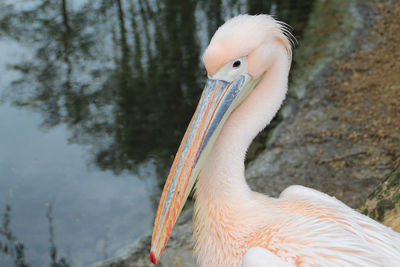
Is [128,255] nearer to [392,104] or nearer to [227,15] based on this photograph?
[392,104]

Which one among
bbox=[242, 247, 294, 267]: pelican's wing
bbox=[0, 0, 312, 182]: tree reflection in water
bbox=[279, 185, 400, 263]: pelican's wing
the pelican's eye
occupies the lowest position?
bbox=[0, 0, 312, 182]: tree reflection in water

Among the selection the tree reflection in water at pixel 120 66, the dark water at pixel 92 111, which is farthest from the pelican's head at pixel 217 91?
the tree reflection in water at pixel 120 66

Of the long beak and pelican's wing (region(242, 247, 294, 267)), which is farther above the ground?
the long beak

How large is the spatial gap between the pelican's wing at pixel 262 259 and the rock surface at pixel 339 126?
1056 millimetres

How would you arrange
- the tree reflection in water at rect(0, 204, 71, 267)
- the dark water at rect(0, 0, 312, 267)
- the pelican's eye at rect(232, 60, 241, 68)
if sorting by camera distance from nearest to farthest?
the pelican's eye at rect(232, 60, 241, 68) → the tree reflection in water at rect(0, 204, 71, 267) → the dark water at rect(0, 0, 312, 267)

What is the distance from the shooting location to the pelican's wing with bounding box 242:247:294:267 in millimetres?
1688

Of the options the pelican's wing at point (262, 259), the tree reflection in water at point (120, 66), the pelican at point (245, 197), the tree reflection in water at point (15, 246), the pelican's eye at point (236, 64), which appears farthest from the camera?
the tree reflection in water at point (120, 66)

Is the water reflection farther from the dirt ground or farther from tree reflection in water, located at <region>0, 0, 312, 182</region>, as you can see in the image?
the dirt ground

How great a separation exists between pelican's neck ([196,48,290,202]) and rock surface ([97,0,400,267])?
967 millimetres

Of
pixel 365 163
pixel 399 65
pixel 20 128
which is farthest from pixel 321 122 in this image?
pixel 20 128

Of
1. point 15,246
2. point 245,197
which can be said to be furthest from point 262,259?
point 15,246

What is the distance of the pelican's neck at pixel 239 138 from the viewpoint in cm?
208

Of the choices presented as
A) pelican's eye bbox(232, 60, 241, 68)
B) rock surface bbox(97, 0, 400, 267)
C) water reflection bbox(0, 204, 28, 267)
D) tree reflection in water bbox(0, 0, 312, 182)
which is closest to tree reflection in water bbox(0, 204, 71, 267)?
water reflection bbox(0, 204, 28, 267)

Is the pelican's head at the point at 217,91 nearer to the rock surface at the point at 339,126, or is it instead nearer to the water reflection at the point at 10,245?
the rock surface at the point at 339,126
